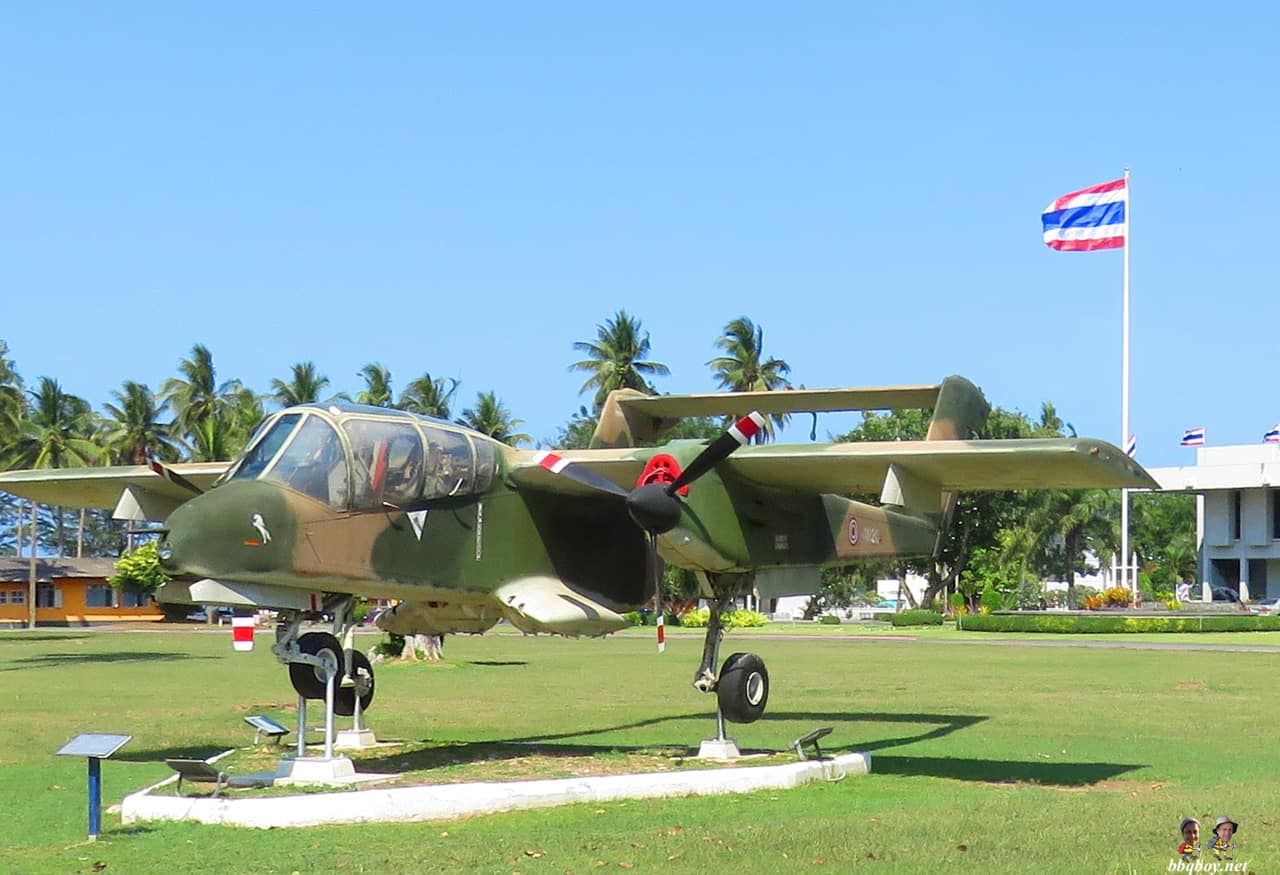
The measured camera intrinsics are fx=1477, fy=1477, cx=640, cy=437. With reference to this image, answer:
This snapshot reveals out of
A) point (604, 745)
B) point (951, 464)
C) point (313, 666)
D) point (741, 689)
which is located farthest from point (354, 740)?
point (951, 464)

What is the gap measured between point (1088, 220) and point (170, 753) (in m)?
45.2

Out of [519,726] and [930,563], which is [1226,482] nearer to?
[930,563]

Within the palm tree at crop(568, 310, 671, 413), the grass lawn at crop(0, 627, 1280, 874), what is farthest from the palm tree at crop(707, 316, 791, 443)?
the grass lawn at crop(0, 627, 1280, 874)

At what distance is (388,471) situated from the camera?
1402 centimetres

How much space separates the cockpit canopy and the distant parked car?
71030 mm

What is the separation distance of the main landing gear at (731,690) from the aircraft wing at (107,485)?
5949 millimetres

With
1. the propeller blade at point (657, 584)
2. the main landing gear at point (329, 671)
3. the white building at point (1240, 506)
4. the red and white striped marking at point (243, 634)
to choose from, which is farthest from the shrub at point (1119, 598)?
the red and white striped marking at point (243, 634)

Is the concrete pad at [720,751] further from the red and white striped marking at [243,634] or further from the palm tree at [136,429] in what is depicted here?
the palm tree at [136,429]

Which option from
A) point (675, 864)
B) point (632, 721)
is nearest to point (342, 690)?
point (632, 721)

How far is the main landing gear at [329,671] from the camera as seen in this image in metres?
13.8

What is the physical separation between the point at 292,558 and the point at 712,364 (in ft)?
238

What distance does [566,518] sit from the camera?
1606 cm

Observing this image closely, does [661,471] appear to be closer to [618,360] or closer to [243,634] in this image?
[243,634]

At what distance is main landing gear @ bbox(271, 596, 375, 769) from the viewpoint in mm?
13820
